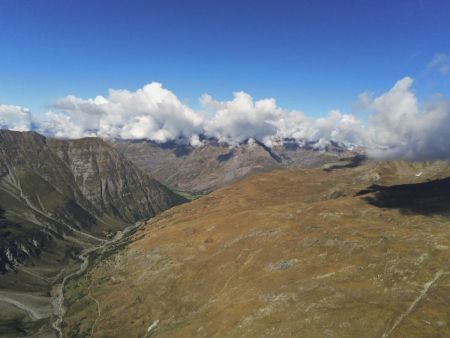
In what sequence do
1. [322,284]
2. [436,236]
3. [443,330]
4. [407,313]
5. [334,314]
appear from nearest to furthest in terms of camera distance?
[443,330] → [407,313] → [334,314] → [322,284] → [436,236]

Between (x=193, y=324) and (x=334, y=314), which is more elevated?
(x=334, y=314)

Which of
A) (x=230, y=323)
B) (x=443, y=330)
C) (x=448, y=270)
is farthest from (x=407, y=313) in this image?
(x=230, y=323)

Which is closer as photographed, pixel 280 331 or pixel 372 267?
pixel 280 331

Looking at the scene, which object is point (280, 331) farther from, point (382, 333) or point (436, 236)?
point (436, 236)

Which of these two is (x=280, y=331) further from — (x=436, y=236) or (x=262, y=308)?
(x=436, y=236)

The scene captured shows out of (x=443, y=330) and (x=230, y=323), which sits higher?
(x=443, y=330)

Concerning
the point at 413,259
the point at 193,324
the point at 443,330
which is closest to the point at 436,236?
the point at 413,259

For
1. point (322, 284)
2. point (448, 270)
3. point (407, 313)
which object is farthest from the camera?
point (322, 284)

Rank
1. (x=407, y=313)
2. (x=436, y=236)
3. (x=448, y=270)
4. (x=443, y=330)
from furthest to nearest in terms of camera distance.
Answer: (x=436, y=236), (x=448, y=270), (x=407, y=313), (x=443, y=330)

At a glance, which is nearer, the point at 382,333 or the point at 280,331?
the point at 382,333

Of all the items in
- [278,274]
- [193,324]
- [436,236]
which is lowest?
[193,324]
